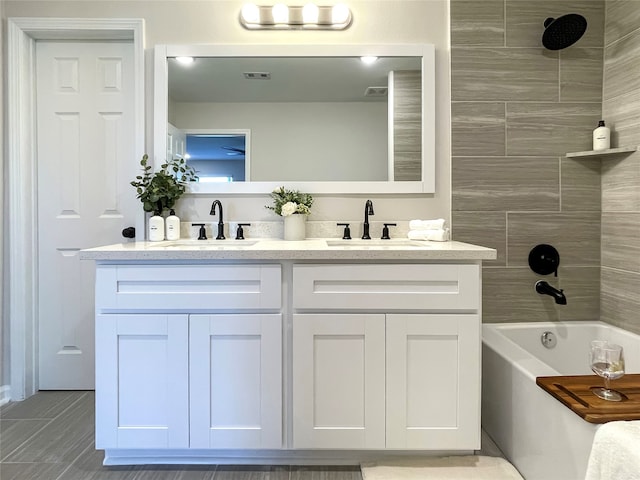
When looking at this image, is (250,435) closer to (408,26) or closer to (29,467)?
(29,467)

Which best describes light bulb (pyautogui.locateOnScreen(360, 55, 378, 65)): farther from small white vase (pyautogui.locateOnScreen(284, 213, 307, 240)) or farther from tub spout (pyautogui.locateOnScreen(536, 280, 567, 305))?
tub spout (pyautogui.locateOnScreen(536, 280, 567, 305))

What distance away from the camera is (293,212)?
2049 millimetres

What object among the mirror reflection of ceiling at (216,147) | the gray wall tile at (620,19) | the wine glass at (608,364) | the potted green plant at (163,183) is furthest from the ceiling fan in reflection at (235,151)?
the gray wall tile at (620,19)

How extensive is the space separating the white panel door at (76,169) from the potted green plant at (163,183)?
0.18 metres

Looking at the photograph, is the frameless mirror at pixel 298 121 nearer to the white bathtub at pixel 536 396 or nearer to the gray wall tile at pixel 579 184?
the gray wall tile at pixel 579 184

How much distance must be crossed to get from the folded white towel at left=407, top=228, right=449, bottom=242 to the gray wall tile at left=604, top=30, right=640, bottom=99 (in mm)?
1077

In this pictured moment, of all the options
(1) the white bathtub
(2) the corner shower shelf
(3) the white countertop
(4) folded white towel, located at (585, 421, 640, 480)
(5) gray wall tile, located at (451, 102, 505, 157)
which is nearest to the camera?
(4) folded white towel, located at (585, 421, 640, 480)

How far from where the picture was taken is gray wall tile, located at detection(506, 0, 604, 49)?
2.15 meters

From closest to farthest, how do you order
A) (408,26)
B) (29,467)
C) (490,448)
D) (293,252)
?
1. (293,252)
2. (29,467)
3. (490,448)
4. (408,26)

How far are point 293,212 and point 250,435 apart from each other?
0.99 metres

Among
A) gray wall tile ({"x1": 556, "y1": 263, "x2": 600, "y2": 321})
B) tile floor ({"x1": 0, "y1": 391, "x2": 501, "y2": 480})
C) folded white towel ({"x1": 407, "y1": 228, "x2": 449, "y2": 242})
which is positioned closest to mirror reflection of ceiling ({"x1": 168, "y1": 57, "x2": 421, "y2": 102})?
folded white towel ({"x1": 407, "y1": 228, "x2": 449, "y2": 242})

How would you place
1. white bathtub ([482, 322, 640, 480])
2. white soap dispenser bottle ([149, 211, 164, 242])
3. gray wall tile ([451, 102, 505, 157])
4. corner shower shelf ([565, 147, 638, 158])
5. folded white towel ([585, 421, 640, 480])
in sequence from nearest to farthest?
folded white towel ([585, 421, 640, 480]), white bathtub ([482, 322, 640, 480]), corner shower shelf ([565, 147, 638, 158]), white soap dispenser bottle ([149, 211, 164, 242]), gray wall tile ([451, 102, 505, 157])

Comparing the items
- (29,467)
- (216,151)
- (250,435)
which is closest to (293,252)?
(250,435)

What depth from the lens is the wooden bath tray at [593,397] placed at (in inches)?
46.3
